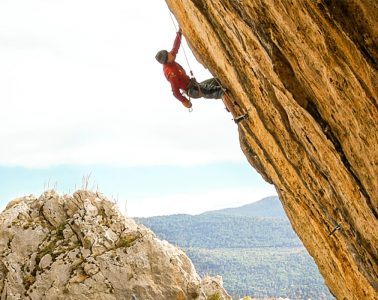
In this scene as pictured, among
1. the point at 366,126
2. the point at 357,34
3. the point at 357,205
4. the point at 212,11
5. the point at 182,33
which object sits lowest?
the point at 357,205

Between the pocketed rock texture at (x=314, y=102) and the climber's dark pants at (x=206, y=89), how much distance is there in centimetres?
84

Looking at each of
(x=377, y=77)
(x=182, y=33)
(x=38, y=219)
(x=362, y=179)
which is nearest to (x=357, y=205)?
(x=362, y=179)

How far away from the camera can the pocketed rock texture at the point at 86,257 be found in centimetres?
2355

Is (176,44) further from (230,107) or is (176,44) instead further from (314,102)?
(314,102)

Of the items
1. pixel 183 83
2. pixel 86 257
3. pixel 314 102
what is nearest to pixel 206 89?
pixel 183 83

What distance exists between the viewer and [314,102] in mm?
11633

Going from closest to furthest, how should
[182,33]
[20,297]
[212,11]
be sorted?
[212,11] → [182,33] → [20,297]

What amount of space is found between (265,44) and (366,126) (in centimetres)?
306

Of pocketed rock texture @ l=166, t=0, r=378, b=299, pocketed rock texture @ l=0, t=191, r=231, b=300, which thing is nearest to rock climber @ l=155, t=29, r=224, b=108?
pocketed rock texture @ l=166, t=0, r=378, b=299

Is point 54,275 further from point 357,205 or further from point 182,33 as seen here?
point 357,205

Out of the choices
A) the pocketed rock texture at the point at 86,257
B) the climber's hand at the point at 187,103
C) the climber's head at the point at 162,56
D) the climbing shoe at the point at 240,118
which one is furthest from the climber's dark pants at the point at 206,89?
the pocketed rock texture at the point at 86,257

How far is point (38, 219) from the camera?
26.5 m

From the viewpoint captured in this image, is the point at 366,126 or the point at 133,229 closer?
the point at 366,126

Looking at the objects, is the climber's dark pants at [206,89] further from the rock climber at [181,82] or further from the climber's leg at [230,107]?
the climber's leg at [230,107]
